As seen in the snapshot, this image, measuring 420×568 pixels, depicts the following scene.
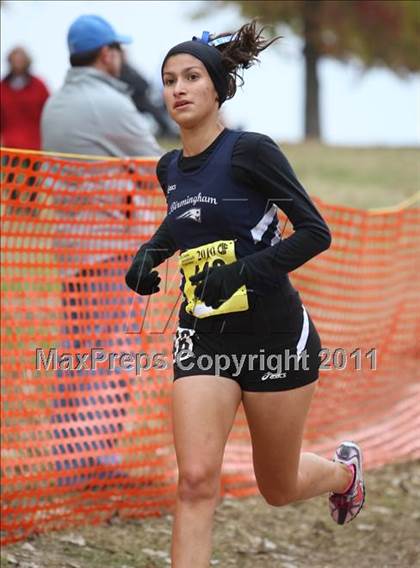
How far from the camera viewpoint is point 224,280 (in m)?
3.76

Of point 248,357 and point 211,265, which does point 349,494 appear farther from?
point 211,265

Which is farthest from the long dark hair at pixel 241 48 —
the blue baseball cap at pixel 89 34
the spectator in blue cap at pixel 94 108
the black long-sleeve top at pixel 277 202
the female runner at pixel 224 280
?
the blue baseball cap at pixel 89 34

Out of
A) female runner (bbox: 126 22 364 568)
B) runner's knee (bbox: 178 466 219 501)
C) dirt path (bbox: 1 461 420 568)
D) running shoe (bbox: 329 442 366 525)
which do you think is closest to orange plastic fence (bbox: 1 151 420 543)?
dirt path (bbox: 1 461 420 568)

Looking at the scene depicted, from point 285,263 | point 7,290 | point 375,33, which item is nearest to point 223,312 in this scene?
point 285,263

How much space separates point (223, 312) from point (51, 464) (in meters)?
1.96

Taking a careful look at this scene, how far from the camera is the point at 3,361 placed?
5363 millimetres

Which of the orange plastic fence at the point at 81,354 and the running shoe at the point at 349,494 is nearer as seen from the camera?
the running shoe at the point at 349,494

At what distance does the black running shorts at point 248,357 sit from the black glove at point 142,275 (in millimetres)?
220

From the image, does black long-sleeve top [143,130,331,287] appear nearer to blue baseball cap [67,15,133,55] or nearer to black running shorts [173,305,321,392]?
black running shorts [173,305,321,392]

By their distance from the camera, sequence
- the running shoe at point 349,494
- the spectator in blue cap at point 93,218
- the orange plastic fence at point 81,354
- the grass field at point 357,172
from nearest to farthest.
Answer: the running shoe at point 349,494 < the orange plastic fence at point 81,354 < the spectator in blue cap at point 93,218 < the grass field at point 357,172

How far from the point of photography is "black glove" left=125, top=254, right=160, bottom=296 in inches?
160

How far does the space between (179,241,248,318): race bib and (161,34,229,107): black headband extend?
0.55m

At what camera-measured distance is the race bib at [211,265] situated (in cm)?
386

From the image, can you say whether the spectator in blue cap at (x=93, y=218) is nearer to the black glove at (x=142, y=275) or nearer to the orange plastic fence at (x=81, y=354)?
the orange plastic fence at (x=81, y=354)
